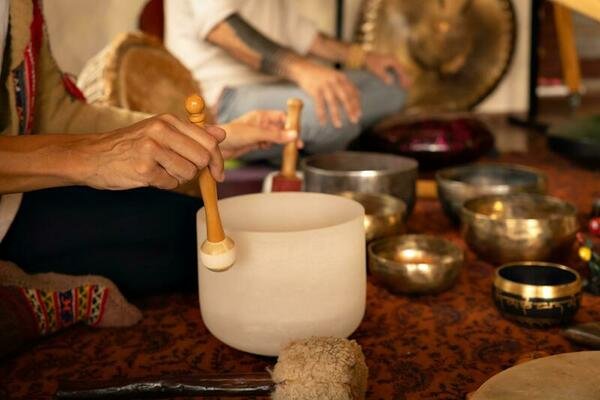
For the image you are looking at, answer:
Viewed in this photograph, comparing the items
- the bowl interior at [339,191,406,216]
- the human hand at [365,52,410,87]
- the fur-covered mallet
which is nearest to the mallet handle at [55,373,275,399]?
the fur-covered mallet

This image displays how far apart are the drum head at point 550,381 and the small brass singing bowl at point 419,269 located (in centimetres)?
51

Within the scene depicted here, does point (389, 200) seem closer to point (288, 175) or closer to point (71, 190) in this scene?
point (288, 175)

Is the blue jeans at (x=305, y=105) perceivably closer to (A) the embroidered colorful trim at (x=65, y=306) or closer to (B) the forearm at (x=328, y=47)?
(B) the forearm at (x=328, y=47)

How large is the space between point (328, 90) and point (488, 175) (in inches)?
19.4

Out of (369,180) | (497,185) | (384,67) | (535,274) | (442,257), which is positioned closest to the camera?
(535,274)

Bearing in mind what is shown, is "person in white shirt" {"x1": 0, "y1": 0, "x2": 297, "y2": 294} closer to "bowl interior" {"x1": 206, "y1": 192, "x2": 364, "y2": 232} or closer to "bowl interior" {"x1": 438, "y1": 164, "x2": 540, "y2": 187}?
"bowl interior" {"x1": 206, "y1": 192, "x2": 364, "y2": 232}

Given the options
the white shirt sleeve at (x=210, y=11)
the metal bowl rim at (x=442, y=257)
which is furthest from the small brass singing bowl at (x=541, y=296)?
the white shirt sleeve at (x=210, y=11)

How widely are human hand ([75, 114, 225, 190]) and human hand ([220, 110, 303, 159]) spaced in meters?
0.41

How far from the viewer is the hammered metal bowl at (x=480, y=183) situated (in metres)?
1.74

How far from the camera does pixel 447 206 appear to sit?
5.95 ft

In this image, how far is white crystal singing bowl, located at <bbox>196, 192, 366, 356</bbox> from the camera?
3.51 ft

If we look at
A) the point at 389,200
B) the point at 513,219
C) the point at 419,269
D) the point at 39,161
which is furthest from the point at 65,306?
the point at 513,219

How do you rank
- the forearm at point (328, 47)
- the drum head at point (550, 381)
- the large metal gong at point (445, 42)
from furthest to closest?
the large metal gong at point (445, 42), the forearm at point (328, 47), the drum head at point (550, 381)

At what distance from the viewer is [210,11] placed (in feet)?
7.56
